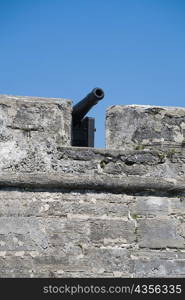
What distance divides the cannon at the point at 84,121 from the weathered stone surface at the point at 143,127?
33 cm

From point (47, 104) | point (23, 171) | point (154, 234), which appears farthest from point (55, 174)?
point (154, 234)

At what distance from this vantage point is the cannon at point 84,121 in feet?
19.8

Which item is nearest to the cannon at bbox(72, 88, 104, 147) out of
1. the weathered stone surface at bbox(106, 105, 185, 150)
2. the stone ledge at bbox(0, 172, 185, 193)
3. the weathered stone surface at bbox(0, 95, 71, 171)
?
the weathered stone surface at bbox(106, 105, 185, 150)

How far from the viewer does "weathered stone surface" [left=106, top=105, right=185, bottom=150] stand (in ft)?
18.8

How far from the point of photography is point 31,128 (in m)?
5.51

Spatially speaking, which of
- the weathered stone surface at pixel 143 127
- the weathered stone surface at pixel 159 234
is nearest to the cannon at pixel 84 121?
the weathered stone surface at pixel 143 127

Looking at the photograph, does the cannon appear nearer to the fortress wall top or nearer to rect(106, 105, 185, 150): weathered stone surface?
rect(106, 105, 185, 150): weathered stone surface

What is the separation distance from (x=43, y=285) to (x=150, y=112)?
181 centimetres

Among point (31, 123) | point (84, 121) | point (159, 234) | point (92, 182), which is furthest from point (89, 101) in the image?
point (159, 234)

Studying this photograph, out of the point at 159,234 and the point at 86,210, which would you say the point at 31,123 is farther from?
the point at 159,234

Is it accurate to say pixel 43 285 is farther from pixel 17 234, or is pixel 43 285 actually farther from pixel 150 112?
pixel 150 112

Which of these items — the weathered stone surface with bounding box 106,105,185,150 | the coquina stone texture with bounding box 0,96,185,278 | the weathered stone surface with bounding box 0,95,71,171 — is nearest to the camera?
the coquina stone texture with bounding box 0,96,185,278

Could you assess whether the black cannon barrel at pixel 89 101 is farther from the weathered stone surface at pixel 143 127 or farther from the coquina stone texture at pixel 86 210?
the coquina stone texture at pixel 86 210

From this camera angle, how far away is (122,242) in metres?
5.39
